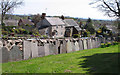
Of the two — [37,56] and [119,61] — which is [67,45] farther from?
[119,61]

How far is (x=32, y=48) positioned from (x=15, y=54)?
5.47 feet

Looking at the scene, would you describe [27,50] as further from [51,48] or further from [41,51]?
[51,48]

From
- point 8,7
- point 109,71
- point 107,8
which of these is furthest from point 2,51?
point 8,7

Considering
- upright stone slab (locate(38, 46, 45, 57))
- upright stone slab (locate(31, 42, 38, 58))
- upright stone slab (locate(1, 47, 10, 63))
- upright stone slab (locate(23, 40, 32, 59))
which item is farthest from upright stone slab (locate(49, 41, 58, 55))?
upright stone slab (locate(1, 47, 10, 63))

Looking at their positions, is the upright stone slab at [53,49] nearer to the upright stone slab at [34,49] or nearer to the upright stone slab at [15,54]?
the upright stone slab at [34,49]

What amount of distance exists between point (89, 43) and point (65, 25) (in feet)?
136

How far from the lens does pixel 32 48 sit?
13.0 m

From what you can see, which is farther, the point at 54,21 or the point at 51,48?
the point at 54,21

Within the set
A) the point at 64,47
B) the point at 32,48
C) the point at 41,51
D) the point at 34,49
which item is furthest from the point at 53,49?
the point at 32,48

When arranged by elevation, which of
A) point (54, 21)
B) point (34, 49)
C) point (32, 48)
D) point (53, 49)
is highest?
point (54, 21)

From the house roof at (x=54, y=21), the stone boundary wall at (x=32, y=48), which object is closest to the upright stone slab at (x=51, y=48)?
the stone boundary wall at (x=32, y=48)

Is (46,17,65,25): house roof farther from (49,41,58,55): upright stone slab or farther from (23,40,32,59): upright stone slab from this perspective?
(23,40,32,59): upright stone slab

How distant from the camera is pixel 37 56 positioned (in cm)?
1347

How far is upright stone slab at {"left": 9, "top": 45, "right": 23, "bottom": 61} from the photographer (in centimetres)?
1164
